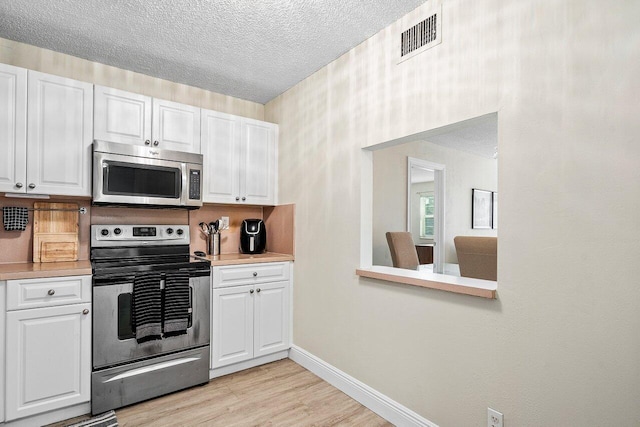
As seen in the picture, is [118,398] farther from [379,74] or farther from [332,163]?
[379,74]

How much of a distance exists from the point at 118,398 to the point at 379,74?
271 centimetres

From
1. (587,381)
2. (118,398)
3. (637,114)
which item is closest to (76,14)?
(118,398)

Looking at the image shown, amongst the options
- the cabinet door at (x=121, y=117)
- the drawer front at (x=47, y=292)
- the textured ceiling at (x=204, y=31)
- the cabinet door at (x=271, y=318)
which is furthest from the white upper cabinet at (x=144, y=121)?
the cabinet door at (x=271, y=318)

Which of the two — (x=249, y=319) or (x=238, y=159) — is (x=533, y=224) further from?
(x=238, y=159)

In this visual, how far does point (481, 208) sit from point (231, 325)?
4.60m

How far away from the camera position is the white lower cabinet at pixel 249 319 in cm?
264

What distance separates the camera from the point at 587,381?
1.32 meters

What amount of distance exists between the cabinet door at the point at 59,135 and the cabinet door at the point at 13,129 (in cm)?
3

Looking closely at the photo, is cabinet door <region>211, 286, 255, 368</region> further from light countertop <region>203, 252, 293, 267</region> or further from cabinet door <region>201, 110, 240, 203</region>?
cabinet door <region>201, 110, 240, 203</region>

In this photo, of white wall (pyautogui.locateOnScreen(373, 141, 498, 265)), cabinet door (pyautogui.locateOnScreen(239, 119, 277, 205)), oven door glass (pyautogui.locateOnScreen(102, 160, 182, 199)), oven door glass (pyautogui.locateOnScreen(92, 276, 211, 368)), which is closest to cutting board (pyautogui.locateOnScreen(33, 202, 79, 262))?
oven door glass (pyautogui.locateOnScreen(102, 160, 182, 199))

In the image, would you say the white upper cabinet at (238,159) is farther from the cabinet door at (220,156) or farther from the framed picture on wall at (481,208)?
the framed picture on wall at (481,208)

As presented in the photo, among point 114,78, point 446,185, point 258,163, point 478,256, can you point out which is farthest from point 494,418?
point 446,185

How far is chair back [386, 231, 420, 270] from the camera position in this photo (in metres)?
3.49

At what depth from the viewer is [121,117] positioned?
2.52 meters
